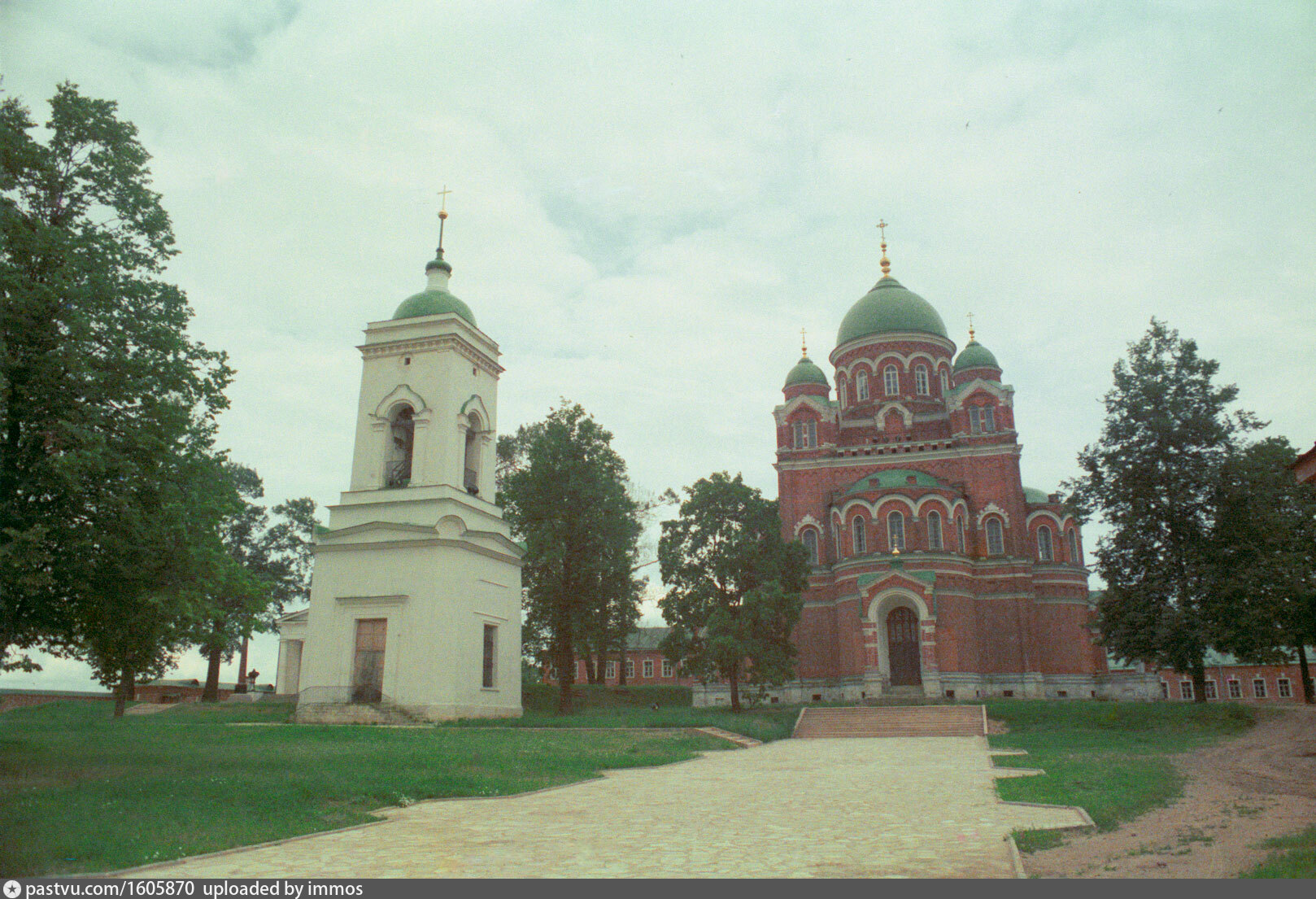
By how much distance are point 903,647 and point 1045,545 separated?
9973 millimetres

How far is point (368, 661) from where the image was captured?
27.1 m

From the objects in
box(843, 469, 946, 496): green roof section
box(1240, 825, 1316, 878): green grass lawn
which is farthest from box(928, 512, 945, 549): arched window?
box(1240, 825, 1316, 878): green grass lawn

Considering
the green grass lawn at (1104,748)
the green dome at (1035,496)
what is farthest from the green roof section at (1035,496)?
the green grass lawn at (1104,748)

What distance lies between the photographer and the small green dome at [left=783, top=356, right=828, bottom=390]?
46.8 m

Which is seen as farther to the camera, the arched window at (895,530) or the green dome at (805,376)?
the green dome at (805,376)

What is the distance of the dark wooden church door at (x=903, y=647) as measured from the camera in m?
38.7

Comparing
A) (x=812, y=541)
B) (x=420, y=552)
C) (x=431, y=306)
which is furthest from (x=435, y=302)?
(x=812, y=541)

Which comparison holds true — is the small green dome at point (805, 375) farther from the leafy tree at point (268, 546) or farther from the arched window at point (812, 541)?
the leafy tree at point (268, 546)

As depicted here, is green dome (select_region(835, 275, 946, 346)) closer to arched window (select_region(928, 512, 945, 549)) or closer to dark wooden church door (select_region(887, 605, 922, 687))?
arched window (select_region(928, 512, 945, 549))

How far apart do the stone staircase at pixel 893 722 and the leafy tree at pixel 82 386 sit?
20.3m

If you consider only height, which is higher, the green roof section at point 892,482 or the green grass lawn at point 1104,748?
the green roof section at point 892,482

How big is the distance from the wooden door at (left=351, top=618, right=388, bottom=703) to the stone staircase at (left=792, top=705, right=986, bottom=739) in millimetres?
12894

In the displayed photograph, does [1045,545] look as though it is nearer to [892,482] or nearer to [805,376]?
[892,482]

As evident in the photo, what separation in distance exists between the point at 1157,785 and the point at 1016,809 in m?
3.36
